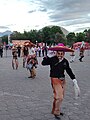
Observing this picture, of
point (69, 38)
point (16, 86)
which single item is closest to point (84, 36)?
point (69, 38)

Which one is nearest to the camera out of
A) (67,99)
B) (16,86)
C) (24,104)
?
(24,104)

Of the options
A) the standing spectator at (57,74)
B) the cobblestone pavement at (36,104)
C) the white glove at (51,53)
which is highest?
the white glove at (51,53)

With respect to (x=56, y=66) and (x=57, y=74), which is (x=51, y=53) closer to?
(x=56, y=66)

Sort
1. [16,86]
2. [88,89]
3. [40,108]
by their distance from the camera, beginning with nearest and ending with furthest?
[40,108]
[88,89]
[16,86]

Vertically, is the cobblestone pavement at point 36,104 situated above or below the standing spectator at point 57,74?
below

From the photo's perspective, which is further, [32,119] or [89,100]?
[89,100]

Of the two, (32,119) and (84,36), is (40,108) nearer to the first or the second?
(32,119)

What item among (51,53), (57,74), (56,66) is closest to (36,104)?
(57,74)

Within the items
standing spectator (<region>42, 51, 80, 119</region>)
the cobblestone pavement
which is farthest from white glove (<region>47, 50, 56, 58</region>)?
the cobblestone pavement

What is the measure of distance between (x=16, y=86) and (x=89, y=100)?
357 centimetres

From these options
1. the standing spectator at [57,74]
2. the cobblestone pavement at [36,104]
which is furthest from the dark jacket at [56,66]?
the cobblestone pavement at [36,104]

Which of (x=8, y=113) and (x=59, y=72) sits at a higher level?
(x=59, y=72)

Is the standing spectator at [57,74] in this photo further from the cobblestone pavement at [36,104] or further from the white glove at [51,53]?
the cobblestone pavement at [36,104]

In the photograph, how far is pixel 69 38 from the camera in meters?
114
